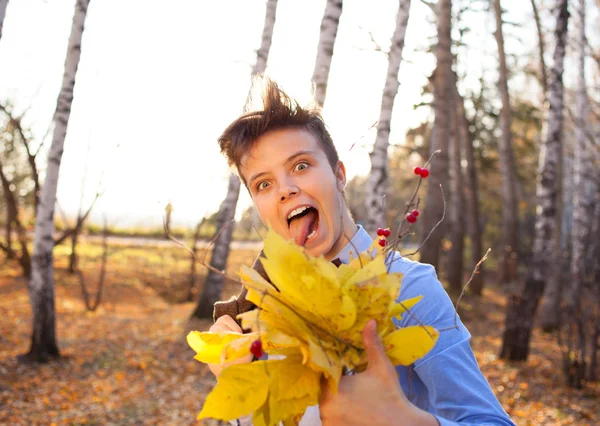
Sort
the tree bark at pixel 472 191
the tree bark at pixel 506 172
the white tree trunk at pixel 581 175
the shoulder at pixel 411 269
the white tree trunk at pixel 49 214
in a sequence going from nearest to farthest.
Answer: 1. the shoulder at pixel 411 269
2. the white tree trunk at pixel 49 214
3. the white tree trunk at pixel 581 175
4. the tree bark at pixel 506 172
5. the tree bark at pixel 472 191

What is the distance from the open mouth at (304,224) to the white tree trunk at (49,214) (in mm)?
6379

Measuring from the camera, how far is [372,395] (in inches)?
46.6

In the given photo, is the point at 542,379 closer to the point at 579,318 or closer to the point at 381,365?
the point at 579,318

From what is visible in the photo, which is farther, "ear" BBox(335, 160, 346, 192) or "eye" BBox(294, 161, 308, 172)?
"ear" BBox(335, 160, 346, 192)

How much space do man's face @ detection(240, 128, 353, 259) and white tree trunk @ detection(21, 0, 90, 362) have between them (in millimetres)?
6269

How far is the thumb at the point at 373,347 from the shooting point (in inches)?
46.3

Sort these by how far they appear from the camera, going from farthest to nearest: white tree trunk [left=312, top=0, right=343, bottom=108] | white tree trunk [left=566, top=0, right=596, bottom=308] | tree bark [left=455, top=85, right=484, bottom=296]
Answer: tree bark [left=455, top=85, right=484, bottom=296]
white tree trunk [left=566, top=0, right=596, bottom=308]
white tree trunk [left=312, top=0, right=343, bottom=108]

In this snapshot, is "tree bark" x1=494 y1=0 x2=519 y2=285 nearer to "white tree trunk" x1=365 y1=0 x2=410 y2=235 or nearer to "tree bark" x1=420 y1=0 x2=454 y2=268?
"tree bark" x1=420 y1=0 x2=454 y2=268

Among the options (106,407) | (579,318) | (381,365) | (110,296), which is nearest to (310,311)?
(381,365)

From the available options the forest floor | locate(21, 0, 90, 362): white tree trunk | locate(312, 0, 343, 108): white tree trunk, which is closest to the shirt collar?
locate(312, 0, 343, 108): white tree trunk

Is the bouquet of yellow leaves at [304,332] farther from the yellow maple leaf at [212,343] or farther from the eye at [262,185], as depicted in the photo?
the eye at [262,185]

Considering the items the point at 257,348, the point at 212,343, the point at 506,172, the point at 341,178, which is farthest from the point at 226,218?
the point at 506,172

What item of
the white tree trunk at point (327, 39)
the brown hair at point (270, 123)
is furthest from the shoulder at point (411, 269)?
the white tree trunk at point (327, 39)

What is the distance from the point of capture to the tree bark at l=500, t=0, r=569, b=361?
7918 millimetres
